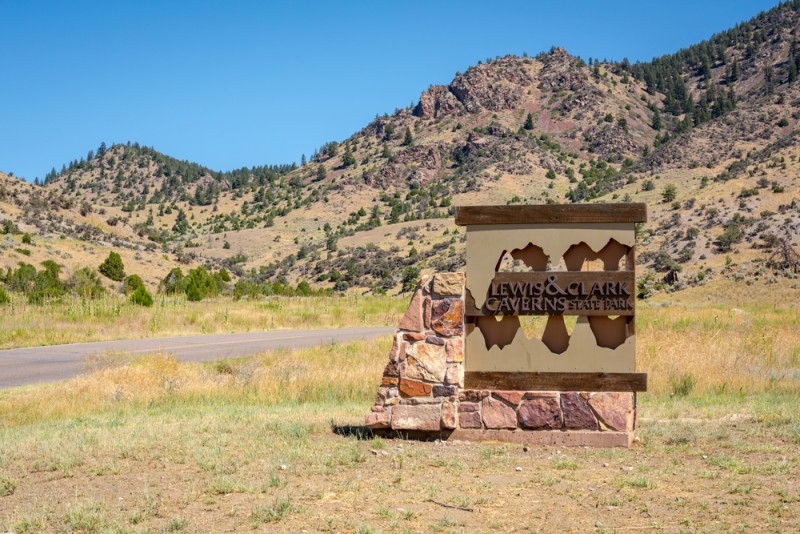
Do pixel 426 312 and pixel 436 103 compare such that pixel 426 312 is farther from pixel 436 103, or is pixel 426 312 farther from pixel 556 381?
pixel 436 103

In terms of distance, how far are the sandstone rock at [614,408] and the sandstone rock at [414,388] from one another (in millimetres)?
1849

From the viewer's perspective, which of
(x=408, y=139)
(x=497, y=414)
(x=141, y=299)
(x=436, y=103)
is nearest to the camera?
(x=497, y=414)

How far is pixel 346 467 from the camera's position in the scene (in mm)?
8195

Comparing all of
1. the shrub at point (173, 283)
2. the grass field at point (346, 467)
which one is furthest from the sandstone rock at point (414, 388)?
the shrub at point (173, 283)

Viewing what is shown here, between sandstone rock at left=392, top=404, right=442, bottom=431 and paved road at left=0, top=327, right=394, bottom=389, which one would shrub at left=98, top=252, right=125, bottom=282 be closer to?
paved road at left=0, top=327, right=394, bottom=389

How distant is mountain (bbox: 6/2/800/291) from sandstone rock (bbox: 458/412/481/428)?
3665cm

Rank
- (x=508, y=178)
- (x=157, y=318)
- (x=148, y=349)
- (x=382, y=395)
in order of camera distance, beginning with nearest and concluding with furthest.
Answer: (x=382, y=395) < (x=148, y=349) < (x=157, y=318) < (x=508, y=178)

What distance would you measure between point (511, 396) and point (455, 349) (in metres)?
0.83

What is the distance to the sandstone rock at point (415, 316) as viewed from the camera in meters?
9.63

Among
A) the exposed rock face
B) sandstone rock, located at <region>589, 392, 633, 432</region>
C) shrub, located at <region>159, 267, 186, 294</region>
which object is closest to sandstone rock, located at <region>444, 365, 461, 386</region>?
sandstone rock, located at <region>589, 392, 633, 432</region>

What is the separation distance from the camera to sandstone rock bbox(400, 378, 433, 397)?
958 centimetres

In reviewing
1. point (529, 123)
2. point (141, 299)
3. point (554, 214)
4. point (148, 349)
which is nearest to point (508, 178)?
point (529, 123)

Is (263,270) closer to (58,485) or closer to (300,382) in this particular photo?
(300,382)

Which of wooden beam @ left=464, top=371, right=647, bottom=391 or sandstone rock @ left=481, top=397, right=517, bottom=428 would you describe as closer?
wooden beam @ left=464, top=371, right=647, bottom=391
